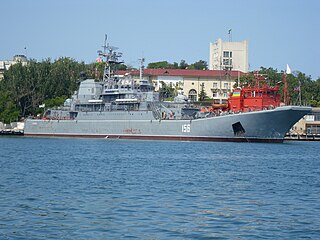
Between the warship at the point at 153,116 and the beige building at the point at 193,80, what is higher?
the beige building at the point at 193,80

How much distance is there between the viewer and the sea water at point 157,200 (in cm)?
1877

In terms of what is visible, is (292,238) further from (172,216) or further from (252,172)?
(252,172)

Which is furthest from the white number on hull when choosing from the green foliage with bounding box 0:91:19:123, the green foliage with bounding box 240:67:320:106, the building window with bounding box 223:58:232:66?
the building window with bounding box 223:58:232:66

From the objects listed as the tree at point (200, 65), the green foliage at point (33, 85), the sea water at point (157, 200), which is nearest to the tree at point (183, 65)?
the tree at point (200, 65)

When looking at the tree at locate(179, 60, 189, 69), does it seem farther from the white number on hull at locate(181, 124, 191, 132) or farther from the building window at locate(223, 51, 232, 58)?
the white number on hull at locate(181, 124, 191, 132)

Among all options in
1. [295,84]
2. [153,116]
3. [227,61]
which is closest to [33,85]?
[153,116]

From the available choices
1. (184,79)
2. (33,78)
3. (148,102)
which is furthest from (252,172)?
(184,79)

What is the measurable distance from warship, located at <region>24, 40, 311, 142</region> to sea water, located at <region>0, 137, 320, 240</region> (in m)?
25.3

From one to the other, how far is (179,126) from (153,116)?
4018 millimetres

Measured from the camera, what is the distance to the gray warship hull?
213ft

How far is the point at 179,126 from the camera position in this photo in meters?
70.4

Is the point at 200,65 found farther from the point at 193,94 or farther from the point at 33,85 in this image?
the point at 33,85

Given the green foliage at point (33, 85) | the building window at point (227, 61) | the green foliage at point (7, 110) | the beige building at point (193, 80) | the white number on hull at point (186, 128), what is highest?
the building window at point (227, 61)

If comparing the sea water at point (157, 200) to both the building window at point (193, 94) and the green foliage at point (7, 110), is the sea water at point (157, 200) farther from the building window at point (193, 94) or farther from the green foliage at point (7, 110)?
the building window at point (193, 94)
